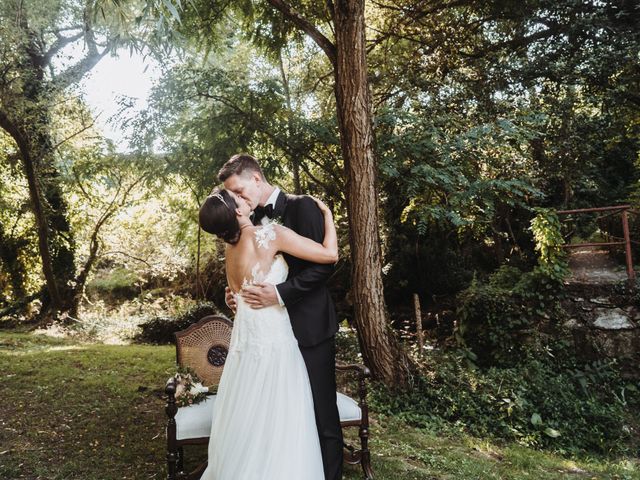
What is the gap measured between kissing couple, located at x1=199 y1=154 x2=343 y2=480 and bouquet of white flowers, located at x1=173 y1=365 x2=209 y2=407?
778 mm

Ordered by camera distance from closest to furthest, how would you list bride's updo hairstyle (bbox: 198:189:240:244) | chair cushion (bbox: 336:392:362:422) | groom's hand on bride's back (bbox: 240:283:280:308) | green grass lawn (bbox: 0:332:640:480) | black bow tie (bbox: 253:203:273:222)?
bride's updo hairstyle (bbox: 198:189:240:244)
groom's hand on bride's back (bbox: 240:283:280:308)
black bow tie (bbox: 253:203:273:222)
chair cushion (bbox: 336:392:362:422)
green grass lawn (bbox: 0:332:640:480)

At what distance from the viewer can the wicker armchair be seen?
10.8ft

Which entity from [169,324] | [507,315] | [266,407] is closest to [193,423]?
[266,407]

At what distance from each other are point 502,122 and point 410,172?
4.09ft

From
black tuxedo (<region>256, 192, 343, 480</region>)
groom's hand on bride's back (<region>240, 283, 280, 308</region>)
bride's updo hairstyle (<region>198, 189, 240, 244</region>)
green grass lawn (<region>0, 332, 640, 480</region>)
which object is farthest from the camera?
green grass lawn (<region>0, 332, 640, 480</region>)

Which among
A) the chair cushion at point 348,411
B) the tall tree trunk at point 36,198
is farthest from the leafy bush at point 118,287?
the chair cushion at point 348,411

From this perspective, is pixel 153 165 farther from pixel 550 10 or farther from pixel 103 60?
pixel 550 10

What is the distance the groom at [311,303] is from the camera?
2.80 meters

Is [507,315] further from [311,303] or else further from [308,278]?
[308,278]

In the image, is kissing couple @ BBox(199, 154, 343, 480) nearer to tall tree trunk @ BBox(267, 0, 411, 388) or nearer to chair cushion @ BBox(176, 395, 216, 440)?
chair cushion @ BBox(176, 395, 216, 440)

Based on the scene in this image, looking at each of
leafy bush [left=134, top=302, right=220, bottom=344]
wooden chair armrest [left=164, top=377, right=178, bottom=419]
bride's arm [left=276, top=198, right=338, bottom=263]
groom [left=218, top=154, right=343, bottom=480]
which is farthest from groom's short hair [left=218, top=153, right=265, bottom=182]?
leafy bush [left=134, top=302, right=220, bottom=344]

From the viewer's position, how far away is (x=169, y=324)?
10391mm

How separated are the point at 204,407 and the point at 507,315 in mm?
4960

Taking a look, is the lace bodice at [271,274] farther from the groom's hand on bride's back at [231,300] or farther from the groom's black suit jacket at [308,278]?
the groom's hand on bride's back at [231,300]
